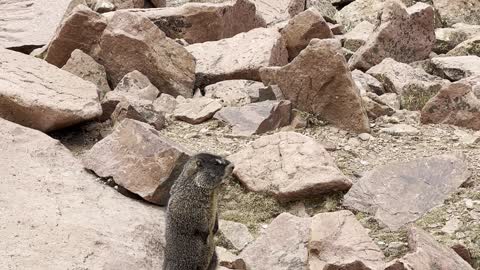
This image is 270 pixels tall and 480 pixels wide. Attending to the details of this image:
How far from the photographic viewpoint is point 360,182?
7156 millimetres

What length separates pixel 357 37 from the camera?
12.4m

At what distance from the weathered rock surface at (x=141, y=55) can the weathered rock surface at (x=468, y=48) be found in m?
4.35

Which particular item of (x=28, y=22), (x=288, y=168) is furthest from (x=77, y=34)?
(x=28, y=22)

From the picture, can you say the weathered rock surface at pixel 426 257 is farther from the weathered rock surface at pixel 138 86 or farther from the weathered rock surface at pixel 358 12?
the weathered rock surface at pixel 358 12

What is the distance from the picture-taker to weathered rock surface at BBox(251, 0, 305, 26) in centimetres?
1425

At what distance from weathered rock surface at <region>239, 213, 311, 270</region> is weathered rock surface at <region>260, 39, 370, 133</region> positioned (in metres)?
2.05

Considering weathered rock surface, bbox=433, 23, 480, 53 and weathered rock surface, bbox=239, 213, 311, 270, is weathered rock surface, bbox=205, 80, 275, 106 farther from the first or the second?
weathered rock surface, bbox=433, 23, 480, 53

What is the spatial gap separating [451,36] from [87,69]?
245 inches

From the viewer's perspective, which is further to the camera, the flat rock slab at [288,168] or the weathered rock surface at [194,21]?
the weathered rock surface at [194,21]

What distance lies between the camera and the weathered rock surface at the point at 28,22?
1221 centimetres

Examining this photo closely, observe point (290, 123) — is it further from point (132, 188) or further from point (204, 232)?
point (204, 232)

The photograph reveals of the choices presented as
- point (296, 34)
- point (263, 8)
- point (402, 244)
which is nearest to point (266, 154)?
point (402, 244)

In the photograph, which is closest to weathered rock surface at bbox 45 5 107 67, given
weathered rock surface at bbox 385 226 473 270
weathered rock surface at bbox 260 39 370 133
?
weathered rock surface at bbox 260 39 370 133

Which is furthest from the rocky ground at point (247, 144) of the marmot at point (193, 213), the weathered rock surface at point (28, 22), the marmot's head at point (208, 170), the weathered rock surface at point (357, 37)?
the weathered rock surface at point (28, 22)
